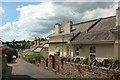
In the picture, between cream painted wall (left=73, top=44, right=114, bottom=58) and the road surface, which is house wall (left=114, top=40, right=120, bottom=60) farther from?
the road surface

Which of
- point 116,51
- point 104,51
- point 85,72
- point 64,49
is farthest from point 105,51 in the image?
point 64,49

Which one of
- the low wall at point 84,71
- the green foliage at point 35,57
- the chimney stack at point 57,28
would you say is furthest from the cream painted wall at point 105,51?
the green foliage at point 35,57

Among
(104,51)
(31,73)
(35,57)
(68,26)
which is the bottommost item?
(31,73)

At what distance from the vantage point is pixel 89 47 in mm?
24500

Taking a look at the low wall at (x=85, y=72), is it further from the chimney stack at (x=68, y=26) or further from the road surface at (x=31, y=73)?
the chimney stack at (x=68, y=26)

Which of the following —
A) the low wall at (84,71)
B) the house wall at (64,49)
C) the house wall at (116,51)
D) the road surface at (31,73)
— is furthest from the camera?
the house wall at (64,49)

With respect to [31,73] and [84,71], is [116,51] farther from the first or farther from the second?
[31,73]

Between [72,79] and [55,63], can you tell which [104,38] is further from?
[55,63]

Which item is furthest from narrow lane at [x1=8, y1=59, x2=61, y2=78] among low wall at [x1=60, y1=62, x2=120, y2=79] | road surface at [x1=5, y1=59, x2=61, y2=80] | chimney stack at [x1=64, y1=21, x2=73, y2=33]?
chimney stack at [x1=64, y1=21, x2=73, y2=33]

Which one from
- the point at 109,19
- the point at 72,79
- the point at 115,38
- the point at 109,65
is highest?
the point at 109,19

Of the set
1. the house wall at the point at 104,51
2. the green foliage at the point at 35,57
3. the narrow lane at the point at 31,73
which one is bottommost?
the narrow lane at the point at 31,73

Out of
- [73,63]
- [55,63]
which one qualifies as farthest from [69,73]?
[55,63]

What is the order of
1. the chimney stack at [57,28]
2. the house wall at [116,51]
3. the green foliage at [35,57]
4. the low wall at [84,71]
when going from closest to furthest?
the low wall at [84,71] < the house wall at [116,51] < the chimney stack at [57,28] < the green foliage at [35,57]

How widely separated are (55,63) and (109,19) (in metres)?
8.08
